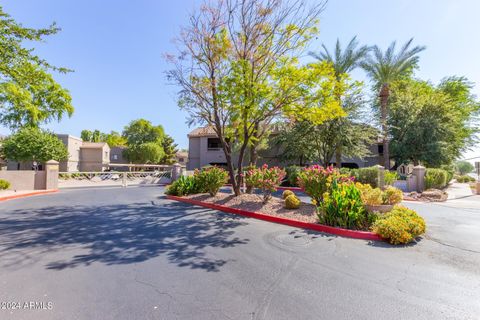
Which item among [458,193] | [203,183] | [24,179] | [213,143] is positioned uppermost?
[213,143]

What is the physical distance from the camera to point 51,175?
58.4 ft

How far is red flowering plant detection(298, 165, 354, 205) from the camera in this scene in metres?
8.65

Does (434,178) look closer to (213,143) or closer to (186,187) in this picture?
(186,187)

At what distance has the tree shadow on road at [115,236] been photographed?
470cm

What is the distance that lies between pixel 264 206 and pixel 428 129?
72.6 feet

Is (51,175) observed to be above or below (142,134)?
below

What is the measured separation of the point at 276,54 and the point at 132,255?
9612 mm

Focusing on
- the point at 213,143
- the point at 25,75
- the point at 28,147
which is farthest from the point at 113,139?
the point at 25,75

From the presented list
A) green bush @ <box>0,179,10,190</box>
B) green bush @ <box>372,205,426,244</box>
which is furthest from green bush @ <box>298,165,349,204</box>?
green bush @ <box>0,179,10,190</box>

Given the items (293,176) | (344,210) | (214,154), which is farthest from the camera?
(214,154)

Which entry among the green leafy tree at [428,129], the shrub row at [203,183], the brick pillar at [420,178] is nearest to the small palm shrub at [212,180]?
the shrub row at [203,183]

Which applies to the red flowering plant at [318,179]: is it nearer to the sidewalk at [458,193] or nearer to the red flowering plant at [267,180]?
the red flowering plant at [267,180]

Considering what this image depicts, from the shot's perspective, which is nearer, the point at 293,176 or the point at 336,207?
the point at 336,207

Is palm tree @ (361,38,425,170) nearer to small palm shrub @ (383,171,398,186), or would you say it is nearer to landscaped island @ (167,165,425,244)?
small palm shrub @ (383,171,398,186)
